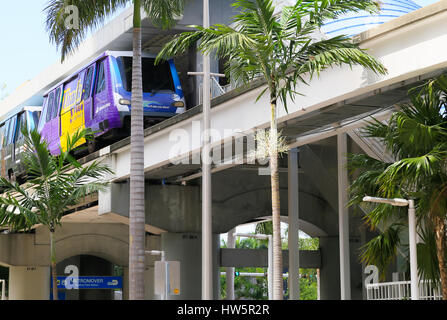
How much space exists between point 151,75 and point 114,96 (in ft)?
6.66

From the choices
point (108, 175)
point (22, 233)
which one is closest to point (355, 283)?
point (108, 175)

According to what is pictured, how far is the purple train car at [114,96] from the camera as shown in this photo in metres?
26.1

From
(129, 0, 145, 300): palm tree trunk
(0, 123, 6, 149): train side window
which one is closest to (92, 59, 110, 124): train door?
(129, 0, 145, 300): palm tree trunk

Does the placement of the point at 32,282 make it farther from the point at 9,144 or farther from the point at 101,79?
the point at 101,79

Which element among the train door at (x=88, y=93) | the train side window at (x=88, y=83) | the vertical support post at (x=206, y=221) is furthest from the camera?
the train side window at (x=88, y=83)

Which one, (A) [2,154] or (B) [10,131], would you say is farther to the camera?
(B) [10,131]

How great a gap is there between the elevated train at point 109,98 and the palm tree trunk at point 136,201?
248 inches

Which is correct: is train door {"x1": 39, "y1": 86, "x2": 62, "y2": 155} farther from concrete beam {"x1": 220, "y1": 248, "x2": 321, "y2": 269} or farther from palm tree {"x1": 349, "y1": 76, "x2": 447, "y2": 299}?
palm tree {"x1": 349, "y1": 76, "x2": 447, "y2": 299}

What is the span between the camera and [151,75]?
27.6m

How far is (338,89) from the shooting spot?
1620 cm

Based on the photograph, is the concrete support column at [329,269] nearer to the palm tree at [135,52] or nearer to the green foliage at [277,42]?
the palm tree at [135,52]

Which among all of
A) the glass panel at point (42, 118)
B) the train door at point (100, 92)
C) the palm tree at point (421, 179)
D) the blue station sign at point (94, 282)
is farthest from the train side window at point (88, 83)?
the blue station sign at point (94, 282)

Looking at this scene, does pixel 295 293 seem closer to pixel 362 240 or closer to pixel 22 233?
pixel 362 240

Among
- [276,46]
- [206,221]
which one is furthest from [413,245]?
[206,221]
